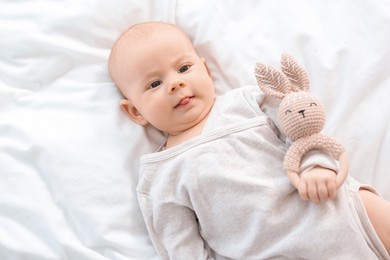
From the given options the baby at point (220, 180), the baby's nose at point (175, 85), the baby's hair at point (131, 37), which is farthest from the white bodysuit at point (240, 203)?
the baby's hair at point (131, 37)

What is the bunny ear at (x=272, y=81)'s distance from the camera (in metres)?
0.97

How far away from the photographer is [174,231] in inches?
41.4

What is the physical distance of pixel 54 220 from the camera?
3.51ft

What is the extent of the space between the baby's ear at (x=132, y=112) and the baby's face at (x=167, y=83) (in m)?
0.04

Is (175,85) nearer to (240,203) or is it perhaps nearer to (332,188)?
(240,203)

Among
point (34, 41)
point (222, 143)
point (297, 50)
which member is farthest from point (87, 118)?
point (297, 50)

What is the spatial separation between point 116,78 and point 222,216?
17.2 inches

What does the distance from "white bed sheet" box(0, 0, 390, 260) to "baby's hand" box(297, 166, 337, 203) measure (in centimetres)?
23

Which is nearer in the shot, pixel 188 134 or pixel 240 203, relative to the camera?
pixel 240 203

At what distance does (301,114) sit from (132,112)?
46 centimetres

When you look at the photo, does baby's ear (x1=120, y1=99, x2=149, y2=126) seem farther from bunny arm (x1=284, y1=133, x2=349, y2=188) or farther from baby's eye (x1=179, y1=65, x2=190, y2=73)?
bunny arm (x1=284, y1=133, x2=349, y2=188)

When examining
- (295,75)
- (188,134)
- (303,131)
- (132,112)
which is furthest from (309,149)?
(132,112)

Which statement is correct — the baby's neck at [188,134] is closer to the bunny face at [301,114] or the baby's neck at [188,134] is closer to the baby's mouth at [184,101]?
the baby's mouth at [184,101]

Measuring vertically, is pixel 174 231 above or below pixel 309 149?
below
